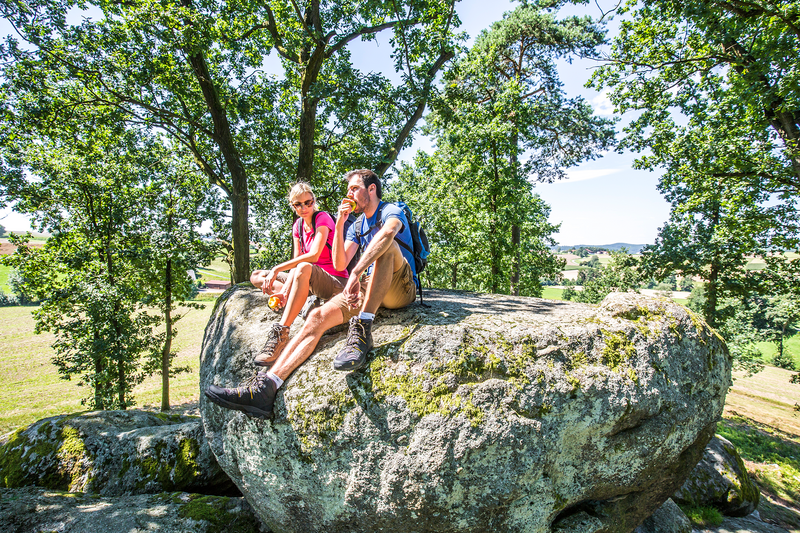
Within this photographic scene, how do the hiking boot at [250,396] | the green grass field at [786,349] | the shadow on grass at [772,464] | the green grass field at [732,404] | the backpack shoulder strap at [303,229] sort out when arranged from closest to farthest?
the hiking boot at [250,396] → the backpack shoulder strap at [303,229] → the shadow on grass at [772,464] → the green grass field at [732,404] → the green grass field at [786,349]

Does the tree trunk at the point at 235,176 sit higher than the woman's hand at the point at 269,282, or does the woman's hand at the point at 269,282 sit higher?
the tree trunk at the point at 235,176

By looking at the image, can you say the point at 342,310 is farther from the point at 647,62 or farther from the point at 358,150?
the point at 647,62

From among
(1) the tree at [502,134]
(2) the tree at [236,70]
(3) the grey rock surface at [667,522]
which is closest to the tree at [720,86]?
(1) the tree at [502,134]

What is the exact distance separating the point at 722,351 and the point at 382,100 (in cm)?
988

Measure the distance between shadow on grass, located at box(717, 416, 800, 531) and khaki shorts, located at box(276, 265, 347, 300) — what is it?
962cm

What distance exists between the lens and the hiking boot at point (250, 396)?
349 centimetres

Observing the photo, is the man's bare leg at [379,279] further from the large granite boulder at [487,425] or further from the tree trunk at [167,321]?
the tree trunk at [167,321]

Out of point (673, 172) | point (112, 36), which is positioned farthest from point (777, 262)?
point (112, 36)

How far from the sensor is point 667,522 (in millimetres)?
5234

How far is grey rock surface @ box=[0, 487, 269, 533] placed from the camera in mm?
3639

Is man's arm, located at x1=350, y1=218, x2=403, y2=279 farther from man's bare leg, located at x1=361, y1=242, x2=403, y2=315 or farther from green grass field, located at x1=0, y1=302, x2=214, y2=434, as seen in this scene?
green grass field, located at x1=0, y1=302, x2=214, y2=434

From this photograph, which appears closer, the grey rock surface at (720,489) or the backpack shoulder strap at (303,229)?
the backpack shoulder strap at (303,229)

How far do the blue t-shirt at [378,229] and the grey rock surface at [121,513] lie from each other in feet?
11.4

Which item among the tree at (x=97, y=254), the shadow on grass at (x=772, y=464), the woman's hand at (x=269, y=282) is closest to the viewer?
the woman's hand at (x=269, y=282)
